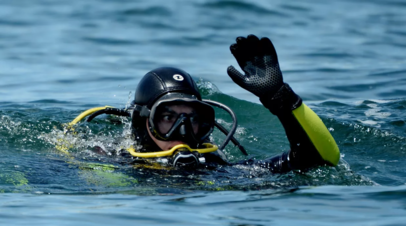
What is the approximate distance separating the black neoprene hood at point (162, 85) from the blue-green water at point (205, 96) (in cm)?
50

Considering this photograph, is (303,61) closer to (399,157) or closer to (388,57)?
(388,57)

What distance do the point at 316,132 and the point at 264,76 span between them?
20.4 inches

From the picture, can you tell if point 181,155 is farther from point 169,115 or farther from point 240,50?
point 240,50

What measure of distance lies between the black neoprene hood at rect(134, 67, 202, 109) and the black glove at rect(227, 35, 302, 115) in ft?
2.30

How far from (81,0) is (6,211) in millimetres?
13552

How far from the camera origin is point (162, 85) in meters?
4.70

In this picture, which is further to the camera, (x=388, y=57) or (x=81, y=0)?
(x=81, y=0)

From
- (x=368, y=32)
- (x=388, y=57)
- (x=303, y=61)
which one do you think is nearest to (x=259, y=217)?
(x=303, y=61)

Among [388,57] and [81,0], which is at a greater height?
[81,0]

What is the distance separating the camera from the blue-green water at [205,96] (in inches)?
142

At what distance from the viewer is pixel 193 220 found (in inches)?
131

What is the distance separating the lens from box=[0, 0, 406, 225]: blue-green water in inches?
142

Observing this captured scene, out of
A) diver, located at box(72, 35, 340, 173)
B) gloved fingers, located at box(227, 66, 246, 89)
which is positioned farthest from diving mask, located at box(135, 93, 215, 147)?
gloved fingers, located at box(227, 66, 246, 89)

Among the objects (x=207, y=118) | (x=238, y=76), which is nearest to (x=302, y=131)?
(x=238, y=76)
